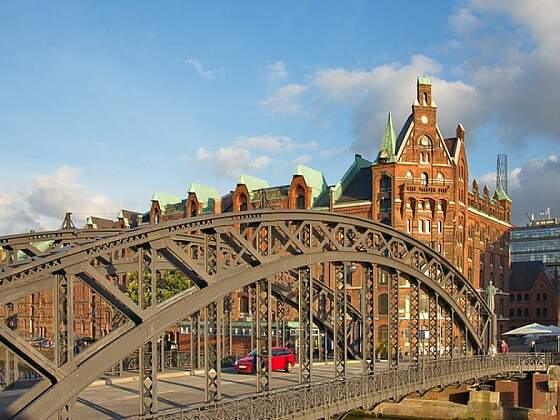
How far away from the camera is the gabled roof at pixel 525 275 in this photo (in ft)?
279

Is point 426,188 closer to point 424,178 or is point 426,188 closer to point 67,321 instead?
point 424,178

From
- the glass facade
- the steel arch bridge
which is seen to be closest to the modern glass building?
the glass facade

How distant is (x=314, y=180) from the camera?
69.3 metres

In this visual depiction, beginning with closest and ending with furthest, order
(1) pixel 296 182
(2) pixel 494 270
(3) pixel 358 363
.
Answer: (3) pixel 358 363 < (1) pixel 296 182 < (2) pixel 494 270

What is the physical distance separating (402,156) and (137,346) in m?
48.4

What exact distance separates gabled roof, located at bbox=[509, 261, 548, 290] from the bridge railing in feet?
159

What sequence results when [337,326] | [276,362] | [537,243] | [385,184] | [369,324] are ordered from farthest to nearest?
1. [537,243]
2. [385,184]
3. [276,362]
4. [369,324]
5. [337,326]

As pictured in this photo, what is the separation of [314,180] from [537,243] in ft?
272

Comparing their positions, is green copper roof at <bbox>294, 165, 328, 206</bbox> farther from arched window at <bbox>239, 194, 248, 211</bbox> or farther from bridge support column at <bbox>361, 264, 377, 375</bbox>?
bridge support column at <bbox>361, 264, 377, 375</bbox>

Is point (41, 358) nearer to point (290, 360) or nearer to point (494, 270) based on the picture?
point (290, 360)

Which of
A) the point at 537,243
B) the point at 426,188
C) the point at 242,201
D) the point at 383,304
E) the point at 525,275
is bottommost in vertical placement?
the point at 383,304

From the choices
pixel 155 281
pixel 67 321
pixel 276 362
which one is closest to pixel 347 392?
pixel 276 362

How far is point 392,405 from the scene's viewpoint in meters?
42.7

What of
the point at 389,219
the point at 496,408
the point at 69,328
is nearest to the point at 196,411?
the point at 69,328
